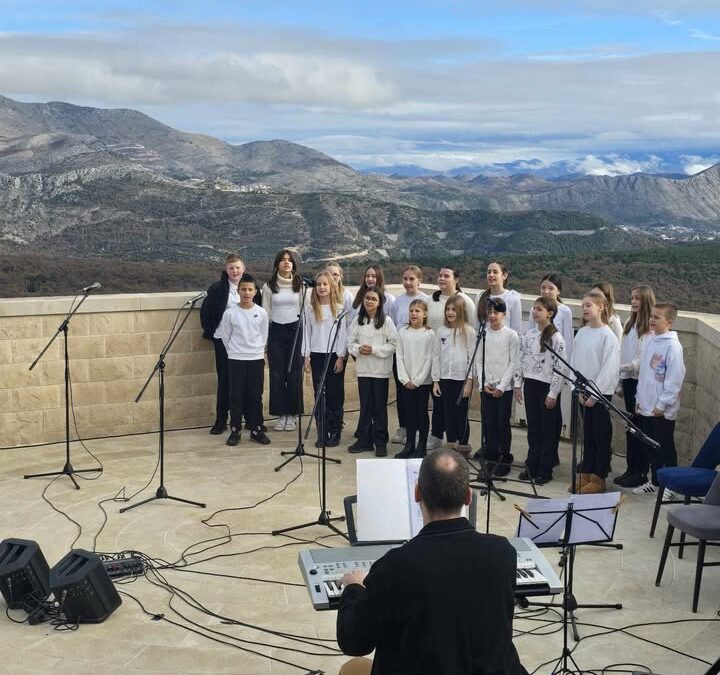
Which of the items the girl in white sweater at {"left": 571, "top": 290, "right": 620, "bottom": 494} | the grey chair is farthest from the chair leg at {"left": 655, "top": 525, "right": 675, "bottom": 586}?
the girl in white sweater at {"left": 571, "top": 290, "right": 620, "bottom": 494}

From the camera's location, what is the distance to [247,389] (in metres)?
10.2

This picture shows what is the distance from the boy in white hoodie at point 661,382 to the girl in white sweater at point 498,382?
47.4 inches

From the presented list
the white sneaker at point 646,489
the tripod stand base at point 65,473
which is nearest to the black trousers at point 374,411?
the white sneaker at point 646,489

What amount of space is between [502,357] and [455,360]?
0.48 meters

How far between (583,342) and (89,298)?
514 centimetres

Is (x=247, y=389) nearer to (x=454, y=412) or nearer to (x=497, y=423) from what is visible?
(x=454, y=412)

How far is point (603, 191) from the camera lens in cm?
5219

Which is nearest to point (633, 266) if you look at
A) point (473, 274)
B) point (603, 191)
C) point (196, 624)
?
point (473, 274)

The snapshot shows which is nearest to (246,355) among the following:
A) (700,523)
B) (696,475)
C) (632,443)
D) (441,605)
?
(632,443)

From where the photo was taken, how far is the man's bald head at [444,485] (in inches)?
131

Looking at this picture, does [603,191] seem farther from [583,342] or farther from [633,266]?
[583,342]

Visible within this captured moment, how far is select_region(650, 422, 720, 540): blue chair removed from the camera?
691 centimetres

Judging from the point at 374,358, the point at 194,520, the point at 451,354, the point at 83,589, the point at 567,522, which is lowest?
the point at 194,520

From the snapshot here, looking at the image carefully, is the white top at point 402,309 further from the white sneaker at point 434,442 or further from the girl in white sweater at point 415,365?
the white sneaker at point 434,442
